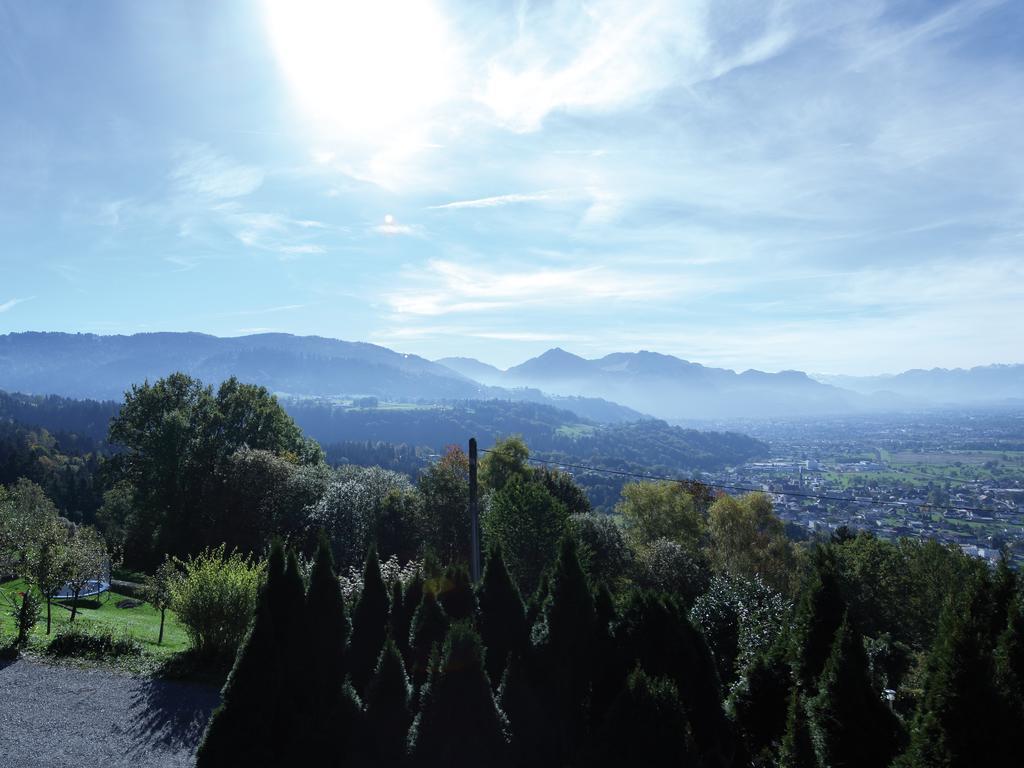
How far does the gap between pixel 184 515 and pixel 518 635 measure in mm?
31096

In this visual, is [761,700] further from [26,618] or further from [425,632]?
[26,618]

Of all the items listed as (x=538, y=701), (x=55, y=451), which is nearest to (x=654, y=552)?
(x=538, y=701)

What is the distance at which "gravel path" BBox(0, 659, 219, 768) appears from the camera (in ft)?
37.6

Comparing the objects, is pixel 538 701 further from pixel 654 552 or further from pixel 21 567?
pixel 654 552

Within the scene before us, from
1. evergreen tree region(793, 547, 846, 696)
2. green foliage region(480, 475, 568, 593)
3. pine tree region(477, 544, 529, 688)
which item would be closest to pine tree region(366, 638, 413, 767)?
pine tree region(477, 544, 529, 688)

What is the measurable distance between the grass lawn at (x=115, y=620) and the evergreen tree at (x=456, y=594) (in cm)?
978

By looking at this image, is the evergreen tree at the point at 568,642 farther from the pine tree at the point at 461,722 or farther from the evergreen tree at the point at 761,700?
the evergreen tree at the point at 761,700

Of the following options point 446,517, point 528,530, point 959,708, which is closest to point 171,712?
point 959,708

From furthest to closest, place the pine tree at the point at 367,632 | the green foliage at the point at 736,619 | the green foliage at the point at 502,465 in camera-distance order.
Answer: the green foliage at the point at 502,465 < the green foliage at the point at 736,619 < the pine tree at the point at 367,632

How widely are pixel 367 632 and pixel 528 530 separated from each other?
1732cm

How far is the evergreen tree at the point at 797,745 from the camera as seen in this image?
892 centimetres

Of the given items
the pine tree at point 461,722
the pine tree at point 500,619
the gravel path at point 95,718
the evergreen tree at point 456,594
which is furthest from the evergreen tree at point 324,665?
the gravel path at point 95,718

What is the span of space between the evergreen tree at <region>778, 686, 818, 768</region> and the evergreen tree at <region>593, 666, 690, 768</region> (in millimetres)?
2533

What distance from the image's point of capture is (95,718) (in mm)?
12953
